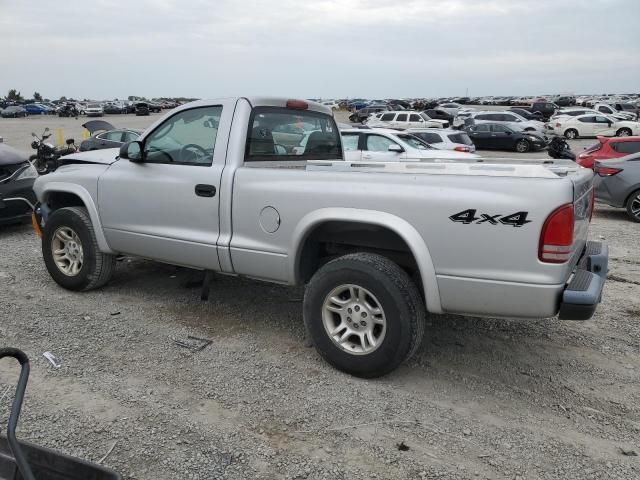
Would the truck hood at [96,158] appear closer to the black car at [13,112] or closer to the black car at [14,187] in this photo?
the black car at [14,187]

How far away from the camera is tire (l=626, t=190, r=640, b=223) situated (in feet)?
31.4

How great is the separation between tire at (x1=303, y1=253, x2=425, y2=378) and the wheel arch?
2276 mm

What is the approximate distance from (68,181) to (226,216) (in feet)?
6.54

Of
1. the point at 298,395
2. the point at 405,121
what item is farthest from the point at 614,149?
the point at 405,121

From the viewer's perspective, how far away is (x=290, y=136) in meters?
4.72

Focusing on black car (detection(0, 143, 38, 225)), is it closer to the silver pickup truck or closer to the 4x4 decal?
the silver pickup truck

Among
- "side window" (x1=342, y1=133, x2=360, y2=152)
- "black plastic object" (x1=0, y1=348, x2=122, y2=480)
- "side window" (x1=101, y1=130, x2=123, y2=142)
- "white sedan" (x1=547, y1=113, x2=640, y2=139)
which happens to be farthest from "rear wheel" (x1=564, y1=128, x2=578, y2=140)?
"black plastic object" (x1=0, y1=348, x2=122, y2=480)

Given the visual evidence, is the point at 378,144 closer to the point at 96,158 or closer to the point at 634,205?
the point at 634,205

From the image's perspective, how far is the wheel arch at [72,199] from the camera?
5.00 m

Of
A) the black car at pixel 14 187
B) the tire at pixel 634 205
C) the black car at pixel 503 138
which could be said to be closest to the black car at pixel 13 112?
the black car at pixel 503 138

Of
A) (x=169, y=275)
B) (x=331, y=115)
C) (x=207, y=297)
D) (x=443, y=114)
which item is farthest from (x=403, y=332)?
(x=443, y=114)

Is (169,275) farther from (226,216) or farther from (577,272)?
(577,272)

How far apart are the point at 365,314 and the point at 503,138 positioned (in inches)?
904

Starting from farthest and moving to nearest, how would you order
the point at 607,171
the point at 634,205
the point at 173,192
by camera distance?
the point at 607,171 < the point at 634,205 < the point at 173,192
